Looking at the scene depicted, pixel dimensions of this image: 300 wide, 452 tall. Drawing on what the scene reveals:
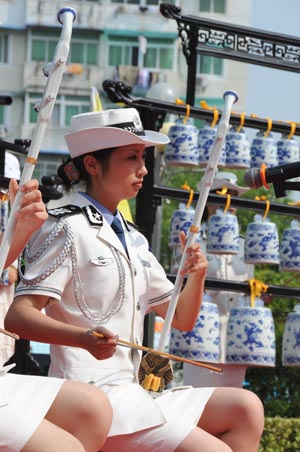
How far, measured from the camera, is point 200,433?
3.97 m

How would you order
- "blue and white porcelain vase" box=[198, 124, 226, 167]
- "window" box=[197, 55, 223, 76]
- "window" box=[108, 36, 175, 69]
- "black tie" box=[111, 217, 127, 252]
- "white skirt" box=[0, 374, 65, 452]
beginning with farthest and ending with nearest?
"window" box=[197, 55, 223, 76] → "window" box=[108, 36, 175, 69] → "blue and white porcelain vase" box=[198, 124, 226, 167] → "black tie" box=[111, 217, 127, 252] → "white skirt" box=[0, 374, 65, 452]

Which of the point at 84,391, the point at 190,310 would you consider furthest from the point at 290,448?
the point at 84,391

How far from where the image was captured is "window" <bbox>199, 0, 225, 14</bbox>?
140 ft

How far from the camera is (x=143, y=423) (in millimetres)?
3928

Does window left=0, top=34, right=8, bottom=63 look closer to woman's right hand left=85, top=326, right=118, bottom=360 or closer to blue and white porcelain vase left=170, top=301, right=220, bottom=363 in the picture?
blue and white porcelain vase left=170, top=301, right=220, bottom=363

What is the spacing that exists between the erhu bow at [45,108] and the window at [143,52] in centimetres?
3824

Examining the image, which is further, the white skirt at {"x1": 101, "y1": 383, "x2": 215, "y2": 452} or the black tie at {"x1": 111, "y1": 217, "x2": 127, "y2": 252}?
the black tie at {"x1": 111, "y1": 217, "x2": 127, "y2": 252}

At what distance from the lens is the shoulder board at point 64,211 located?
166 inches

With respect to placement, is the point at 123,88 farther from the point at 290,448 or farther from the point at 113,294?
the point at 113,294

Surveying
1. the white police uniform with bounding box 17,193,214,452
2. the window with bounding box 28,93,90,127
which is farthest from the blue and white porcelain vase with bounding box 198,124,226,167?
the window with bounding box 28,93,90,127

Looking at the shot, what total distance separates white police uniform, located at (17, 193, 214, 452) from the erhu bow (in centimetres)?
46

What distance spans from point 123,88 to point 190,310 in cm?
259

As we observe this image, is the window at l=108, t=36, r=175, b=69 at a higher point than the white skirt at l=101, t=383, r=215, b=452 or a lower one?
lower

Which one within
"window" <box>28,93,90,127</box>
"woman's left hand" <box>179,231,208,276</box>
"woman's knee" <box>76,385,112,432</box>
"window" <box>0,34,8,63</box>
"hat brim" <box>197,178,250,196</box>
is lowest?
"window" <box>28,93,90,127</box>
